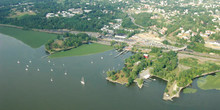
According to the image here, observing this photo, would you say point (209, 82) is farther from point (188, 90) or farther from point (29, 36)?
point (29, 36)

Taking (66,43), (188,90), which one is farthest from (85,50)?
(188,90)

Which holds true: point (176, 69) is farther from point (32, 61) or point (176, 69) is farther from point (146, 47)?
point (32, 61)

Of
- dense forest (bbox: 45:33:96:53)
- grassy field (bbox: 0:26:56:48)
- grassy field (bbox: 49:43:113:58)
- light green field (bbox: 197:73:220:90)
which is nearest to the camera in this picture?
light green field (bbox: 197:73:220:90)

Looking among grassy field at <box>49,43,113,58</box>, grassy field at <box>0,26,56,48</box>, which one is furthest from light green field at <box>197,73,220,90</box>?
grassy field at <box>0,26,56,48</box>

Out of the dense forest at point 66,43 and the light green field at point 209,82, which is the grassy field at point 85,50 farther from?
the light green field at point 209,82

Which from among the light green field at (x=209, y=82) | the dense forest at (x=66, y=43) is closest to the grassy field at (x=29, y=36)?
the dense forest at (x=66, y=43)

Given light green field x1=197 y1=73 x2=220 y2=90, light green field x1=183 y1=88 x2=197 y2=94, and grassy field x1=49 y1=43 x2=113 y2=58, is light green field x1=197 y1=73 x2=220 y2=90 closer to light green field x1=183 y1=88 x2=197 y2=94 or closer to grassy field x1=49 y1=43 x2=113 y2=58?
light green field x1=183 y1=88 x2=197 y2=94
